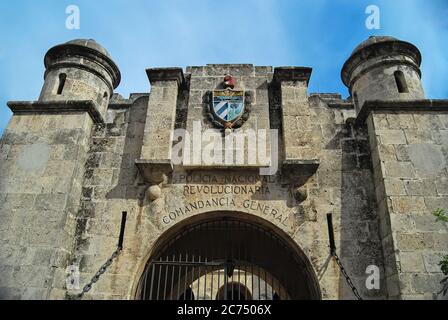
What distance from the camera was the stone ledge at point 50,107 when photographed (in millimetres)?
7223

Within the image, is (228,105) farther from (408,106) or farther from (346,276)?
(346,276)

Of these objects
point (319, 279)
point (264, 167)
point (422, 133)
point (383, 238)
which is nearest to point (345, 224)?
point (383, 238)

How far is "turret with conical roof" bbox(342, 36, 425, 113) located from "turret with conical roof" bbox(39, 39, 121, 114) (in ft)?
18.9

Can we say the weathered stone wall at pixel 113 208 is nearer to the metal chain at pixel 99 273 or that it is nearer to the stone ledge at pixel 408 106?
the metal chain at pixel 99 273

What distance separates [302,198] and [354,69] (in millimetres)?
3862

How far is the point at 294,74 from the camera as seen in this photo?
7496 millimetres

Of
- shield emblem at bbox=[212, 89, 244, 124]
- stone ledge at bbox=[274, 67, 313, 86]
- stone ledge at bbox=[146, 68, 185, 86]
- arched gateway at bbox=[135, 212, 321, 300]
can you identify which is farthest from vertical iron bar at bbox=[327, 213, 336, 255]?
stone ledge at bbox=[146, 68, 185, 86]

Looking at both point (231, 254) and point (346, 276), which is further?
point (231, 254)

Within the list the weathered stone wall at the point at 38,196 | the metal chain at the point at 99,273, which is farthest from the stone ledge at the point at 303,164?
the weathered stone wall at the point at 38,196

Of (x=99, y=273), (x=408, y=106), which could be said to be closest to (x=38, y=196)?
(x=99, y=273)

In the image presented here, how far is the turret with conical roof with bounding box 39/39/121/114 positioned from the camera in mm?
7898

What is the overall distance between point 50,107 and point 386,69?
23.3ft

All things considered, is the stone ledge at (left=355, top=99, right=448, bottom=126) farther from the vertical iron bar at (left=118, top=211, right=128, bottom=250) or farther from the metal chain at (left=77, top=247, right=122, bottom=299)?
the metal chain at (left=77, top=247, right=122, bottom=299)

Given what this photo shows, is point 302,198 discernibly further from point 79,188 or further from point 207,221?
point 79,188
